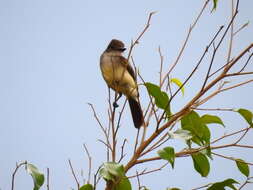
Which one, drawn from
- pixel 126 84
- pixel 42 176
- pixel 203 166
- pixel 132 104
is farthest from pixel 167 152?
pixel 132 104

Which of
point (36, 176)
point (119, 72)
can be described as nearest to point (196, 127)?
point (36, 176)

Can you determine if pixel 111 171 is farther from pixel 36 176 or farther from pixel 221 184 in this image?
pixel 221 184

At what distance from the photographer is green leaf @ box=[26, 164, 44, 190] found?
0.92m

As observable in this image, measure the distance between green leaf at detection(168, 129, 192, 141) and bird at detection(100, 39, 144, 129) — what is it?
135cm

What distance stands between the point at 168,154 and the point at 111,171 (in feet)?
0.47

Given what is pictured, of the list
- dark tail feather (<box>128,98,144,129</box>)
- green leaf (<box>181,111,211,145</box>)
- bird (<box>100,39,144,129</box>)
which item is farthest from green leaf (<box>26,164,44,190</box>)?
dark tail feather (<box>128,98,144,129</box>)

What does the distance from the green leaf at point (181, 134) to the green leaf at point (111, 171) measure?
148 mm

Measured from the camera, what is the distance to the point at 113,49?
276cm

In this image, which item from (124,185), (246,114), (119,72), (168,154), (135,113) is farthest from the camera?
(135,113)

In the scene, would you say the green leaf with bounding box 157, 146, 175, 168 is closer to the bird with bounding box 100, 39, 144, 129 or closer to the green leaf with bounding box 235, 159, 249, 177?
the green leaf with bounding box 235, 159, 249, 177

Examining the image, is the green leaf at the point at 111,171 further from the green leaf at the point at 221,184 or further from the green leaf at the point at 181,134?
the green leaf at the point at 221,184

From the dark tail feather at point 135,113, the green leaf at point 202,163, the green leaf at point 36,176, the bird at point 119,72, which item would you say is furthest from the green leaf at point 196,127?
the dark tail feather at point 135,113

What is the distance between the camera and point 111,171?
0.91m

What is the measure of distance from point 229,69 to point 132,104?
1.70 metres
